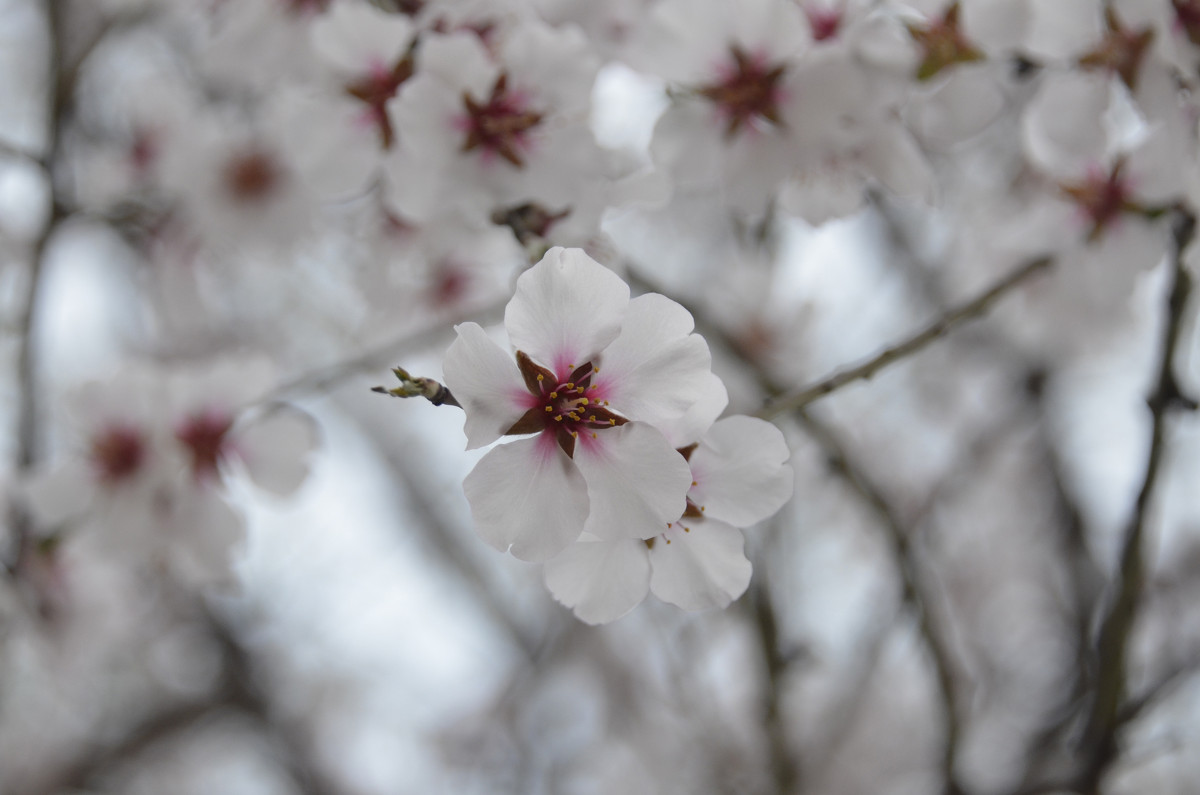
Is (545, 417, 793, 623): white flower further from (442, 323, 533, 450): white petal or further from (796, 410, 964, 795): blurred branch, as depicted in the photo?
(796, 410, 964, 795): blurred branch

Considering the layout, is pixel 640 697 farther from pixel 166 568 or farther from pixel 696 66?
pixel 696 66

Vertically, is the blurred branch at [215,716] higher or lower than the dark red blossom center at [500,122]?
lower

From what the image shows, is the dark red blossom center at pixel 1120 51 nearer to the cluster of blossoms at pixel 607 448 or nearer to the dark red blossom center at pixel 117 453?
the cluster of blossoms at pixel 607 448

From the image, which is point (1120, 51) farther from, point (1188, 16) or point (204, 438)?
point (204, 438)

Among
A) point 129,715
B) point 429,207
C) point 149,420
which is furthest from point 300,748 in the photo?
point 429,207

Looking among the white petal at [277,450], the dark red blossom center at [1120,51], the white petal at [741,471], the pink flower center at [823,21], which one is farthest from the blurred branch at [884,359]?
the white petal at [277,450]

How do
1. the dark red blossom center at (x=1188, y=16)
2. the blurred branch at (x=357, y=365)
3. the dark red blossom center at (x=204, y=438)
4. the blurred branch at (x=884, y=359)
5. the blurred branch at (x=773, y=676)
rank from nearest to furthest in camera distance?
1. the blurred branch at (x=884, y=359)
2. the dark red blossom center at (x=1188, y=16)
3. the blurred branch at (x=357, y=365)
4. the dark red blossom center at (x=204, y=438)
5. the blurred branch at (x=773, y=676)

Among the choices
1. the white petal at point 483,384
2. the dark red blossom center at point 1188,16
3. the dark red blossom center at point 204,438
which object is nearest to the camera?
the white petal at point 483,384
